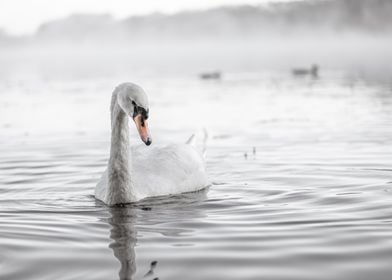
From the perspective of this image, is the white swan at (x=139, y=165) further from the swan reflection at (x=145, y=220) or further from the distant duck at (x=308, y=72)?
the distant duck at (x=308, y=72)

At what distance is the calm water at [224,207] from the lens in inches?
274

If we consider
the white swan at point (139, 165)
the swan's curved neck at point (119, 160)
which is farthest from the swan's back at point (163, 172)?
the swan's curved neck at point (119, 160)

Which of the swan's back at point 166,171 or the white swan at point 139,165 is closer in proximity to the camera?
the white swan at point 139,165

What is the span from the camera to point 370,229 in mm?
8094

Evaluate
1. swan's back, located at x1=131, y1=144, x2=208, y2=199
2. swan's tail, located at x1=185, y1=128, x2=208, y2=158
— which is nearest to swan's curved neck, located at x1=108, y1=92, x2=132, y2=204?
swan's back, located at x1=131, y1=144, x2=208, y2=199

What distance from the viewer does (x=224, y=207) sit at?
9.65m

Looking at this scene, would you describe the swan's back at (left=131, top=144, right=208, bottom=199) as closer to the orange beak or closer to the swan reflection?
the swan reflection

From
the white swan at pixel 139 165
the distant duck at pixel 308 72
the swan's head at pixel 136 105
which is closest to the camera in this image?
the swan's head at pixel 136 105

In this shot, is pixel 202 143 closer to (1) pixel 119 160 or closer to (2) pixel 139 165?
(2) pixel 139 165

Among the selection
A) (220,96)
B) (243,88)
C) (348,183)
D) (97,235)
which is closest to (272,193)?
(348,183)

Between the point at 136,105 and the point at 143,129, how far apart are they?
1.39 ft

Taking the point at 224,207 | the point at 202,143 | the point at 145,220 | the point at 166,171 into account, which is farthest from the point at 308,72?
the point at 145,220

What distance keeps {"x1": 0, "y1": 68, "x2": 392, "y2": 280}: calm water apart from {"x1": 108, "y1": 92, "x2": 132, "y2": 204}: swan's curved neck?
0.24m

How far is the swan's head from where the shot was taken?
29.1ft
